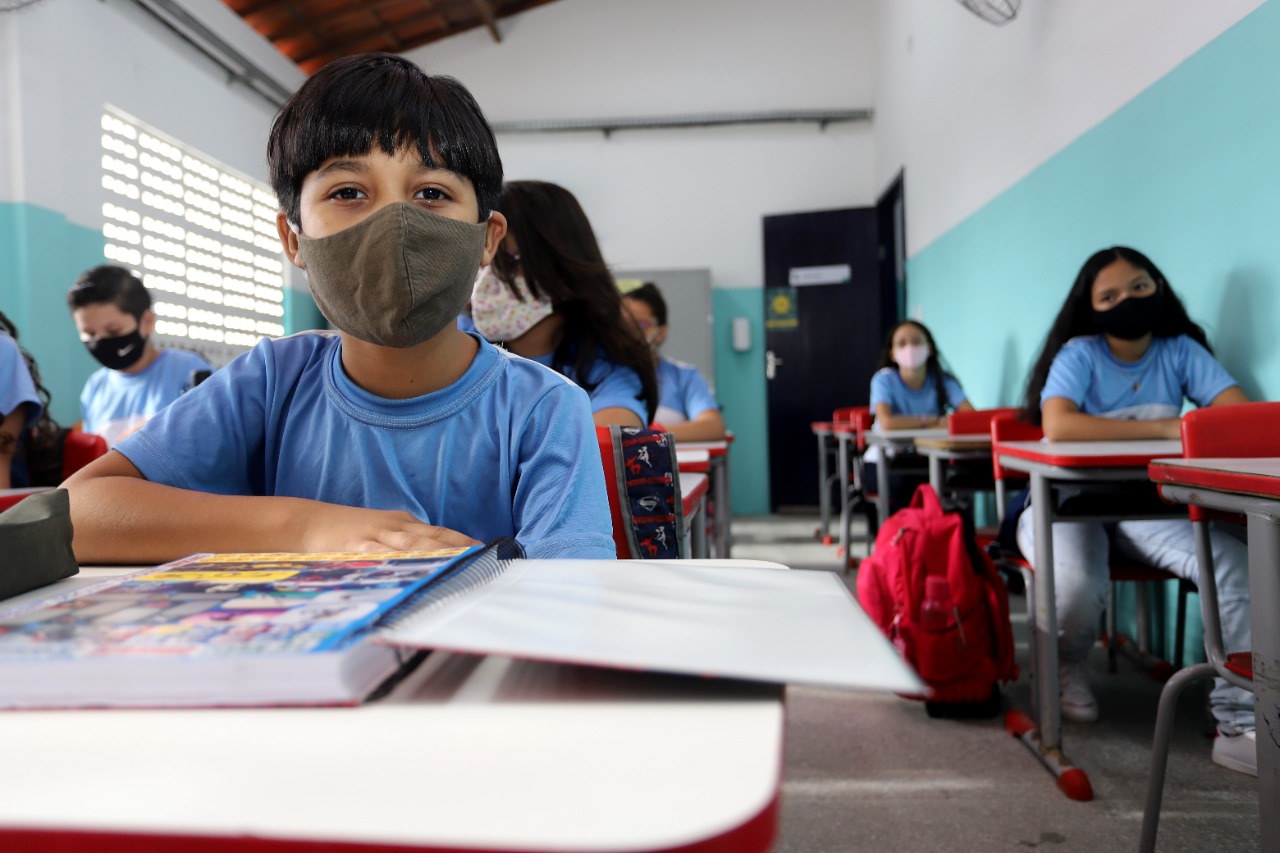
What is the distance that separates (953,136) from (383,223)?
15.6ft

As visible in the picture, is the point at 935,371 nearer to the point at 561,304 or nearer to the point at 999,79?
the point at 999,79

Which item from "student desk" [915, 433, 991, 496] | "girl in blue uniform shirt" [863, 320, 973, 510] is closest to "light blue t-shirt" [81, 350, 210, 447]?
"student desk" [915, 433, 991, 496]

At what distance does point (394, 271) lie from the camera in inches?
34.9

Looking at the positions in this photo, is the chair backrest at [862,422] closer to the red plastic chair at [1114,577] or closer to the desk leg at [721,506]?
the desk leg at [721,506]

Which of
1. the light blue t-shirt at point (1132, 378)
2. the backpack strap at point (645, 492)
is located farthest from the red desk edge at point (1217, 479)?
the light blue t-shirt at point (1132, 378)

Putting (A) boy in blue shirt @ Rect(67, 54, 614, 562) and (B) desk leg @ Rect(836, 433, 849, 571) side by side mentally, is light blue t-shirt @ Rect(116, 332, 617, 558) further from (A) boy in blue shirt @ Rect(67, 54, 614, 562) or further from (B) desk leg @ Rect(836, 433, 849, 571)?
(B) desk leg @ Rect(836, 433, 849, 571)

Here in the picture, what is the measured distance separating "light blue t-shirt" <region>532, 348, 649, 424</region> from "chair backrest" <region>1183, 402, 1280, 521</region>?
1055 mm

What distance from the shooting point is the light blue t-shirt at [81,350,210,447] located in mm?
3486

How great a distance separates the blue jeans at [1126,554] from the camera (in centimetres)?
203

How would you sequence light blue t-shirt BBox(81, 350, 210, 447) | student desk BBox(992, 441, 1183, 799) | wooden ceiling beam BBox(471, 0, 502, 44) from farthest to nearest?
wooden ceiling beam BBox(471, 0, 502, 44), light blue t-shirt BBox(81, 350, 210, 447), student desk BBox(992, 441, 1183, 799)

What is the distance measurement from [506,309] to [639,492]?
0.70 m

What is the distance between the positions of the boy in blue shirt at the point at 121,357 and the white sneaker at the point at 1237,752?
3.36 meters

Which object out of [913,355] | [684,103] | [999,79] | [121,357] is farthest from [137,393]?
[684,103]

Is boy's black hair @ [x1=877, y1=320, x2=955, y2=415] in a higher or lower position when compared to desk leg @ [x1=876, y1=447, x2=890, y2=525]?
higher
